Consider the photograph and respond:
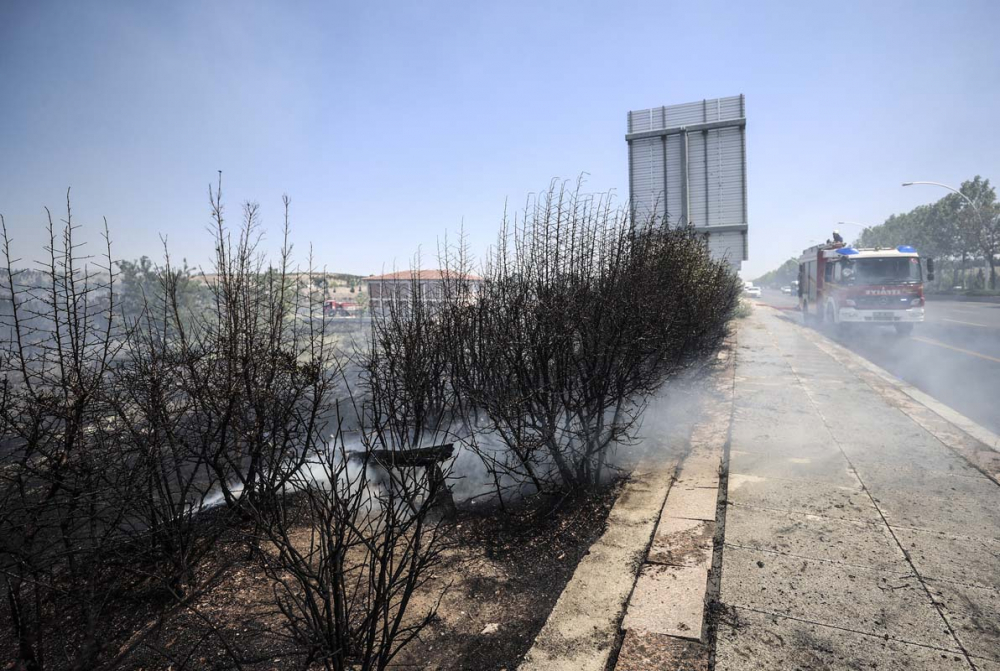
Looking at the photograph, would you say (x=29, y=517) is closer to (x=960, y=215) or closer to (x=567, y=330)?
(x=567, y=330)

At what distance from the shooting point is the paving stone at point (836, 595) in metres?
2.69

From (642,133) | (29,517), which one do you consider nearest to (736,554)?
(29,517)

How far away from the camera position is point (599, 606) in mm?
3004

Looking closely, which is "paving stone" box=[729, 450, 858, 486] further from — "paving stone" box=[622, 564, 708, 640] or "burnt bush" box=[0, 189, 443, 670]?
"burnt bush" box=[0, 189, 443, 670]

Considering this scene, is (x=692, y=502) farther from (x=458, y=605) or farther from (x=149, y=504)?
(x=149, y=504)

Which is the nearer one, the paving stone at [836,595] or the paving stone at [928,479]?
the paving stone at [836,595]

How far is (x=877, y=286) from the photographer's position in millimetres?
15984

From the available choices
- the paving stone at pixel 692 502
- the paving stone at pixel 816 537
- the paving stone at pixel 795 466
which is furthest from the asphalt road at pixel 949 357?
the paving stone at pixel 692 502

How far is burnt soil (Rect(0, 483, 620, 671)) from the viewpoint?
2.89 meters

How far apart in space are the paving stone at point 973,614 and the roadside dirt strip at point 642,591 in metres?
1.20

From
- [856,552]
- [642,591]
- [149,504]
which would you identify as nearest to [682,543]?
[642,591]

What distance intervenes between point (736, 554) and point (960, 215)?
5915 centimetres

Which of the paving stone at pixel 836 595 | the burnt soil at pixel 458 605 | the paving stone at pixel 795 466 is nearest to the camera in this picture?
the paving stone at pixel 836 595

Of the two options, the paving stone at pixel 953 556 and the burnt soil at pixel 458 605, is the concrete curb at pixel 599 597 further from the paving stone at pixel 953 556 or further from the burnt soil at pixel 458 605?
the paving stone at pixel 953 556
